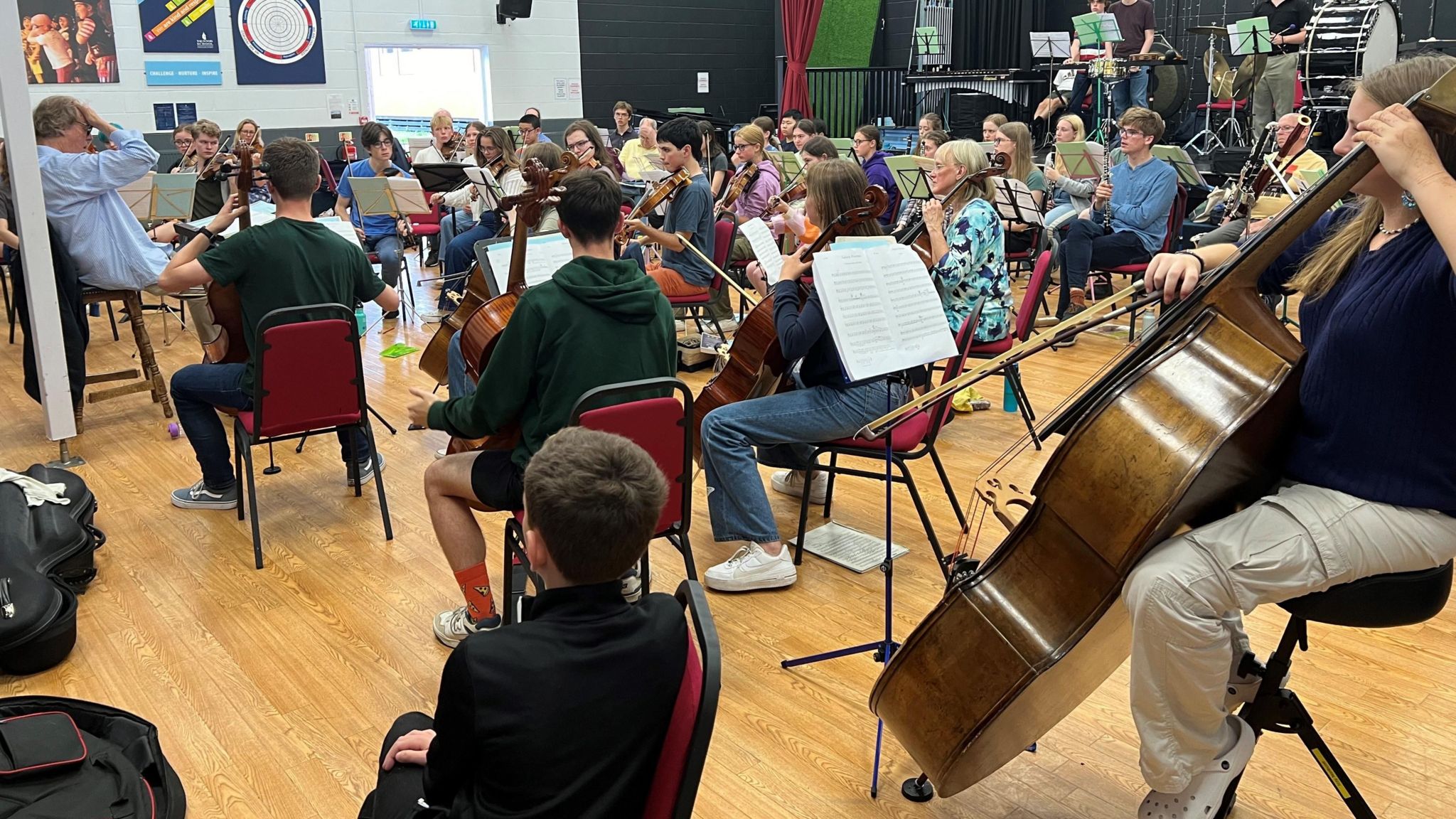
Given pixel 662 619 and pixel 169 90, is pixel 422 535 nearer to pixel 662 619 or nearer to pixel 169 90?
pixel 662 619

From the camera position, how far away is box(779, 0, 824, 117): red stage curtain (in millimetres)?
12711

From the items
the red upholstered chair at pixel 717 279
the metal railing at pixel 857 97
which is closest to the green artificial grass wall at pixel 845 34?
the metal railing at pixel 857 97

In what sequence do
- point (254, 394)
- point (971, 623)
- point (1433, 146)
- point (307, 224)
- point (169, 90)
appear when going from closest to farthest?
point (1433, 146)
point (971, 623)
point (254, 394)
point (307, 224)
point (169, 90)

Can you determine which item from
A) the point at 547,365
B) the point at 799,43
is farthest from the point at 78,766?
the point at 799,43

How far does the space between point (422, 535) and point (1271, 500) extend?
8.72 ft

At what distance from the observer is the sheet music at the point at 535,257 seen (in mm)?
3533

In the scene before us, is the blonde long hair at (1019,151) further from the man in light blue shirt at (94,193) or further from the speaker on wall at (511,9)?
the speaker on wall at (511,9)

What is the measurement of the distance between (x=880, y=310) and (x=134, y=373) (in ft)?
12.7

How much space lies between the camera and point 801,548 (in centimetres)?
333

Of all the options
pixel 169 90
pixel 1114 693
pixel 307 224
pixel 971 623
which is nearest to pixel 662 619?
pixel 971 623

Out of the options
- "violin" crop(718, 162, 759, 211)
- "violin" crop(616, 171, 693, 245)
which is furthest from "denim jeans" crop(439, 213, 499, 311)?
"violin" crop(616, 171, 693, 245)

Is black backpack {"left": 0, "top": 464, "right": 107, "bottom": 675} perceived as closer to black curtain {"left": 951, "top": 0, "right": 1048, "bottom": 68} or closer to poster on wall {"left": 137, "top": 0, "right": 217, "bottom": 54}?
poster on wall {"left": 137, "top": 0, "right": 217, "bottom": 54}

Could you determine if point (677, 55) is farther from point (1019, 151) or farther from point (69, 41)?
point (1019, 151)

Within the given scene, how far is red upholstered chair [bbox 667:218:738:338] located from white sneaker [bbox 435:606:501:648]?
102 inches
